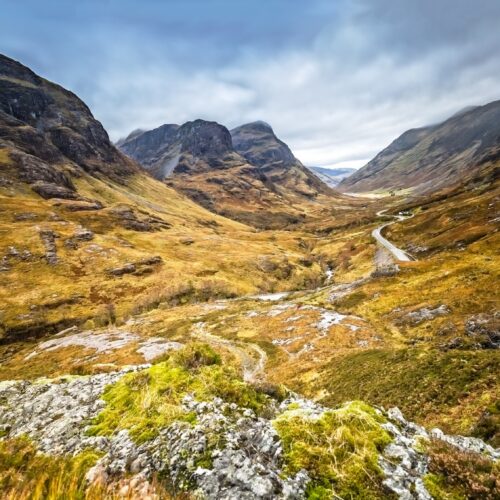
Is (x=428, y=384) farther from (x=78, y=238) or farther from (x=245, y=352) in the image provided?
(x=78, y=238)

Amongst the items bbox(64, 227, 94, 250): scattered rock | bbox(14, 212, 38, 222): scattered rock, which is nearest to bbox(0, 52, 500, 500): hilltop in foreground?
bbox(64, 227, 94, 250): scattered rock

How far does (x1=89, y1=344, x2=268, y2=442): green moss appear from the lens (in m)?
8.55

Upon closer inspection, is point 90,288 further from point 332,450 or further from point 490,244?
point 490,244

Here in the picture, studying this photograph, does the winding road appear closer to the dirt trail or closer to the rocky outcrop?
the dirt trail

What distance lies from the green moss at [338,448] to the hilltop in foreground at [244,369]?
35 mm

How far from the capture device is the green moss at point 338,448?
600cm

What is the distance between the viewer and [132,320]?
242 feet

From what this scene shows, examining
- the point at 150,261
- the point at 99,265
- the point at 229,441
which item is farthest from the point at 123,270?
the point at 229,441

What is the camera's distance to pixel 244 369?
3906 cm

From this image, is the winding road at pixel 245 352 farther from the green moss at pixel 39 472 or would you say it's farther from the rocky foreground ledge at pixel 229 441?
the green moss at pixel 39 472

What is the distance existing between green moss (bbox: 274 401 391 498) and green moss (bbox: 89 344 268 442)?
81.4 inches

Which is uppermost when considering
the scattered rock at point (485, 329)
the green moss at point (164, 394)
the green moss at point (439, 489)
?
the green moss at point (439, 489)

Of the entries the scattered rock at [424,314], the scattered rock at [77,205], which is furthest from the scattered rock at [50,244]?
the scattered rock at [424,314]

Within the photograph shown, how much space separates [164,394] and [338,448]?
5.45 meters
